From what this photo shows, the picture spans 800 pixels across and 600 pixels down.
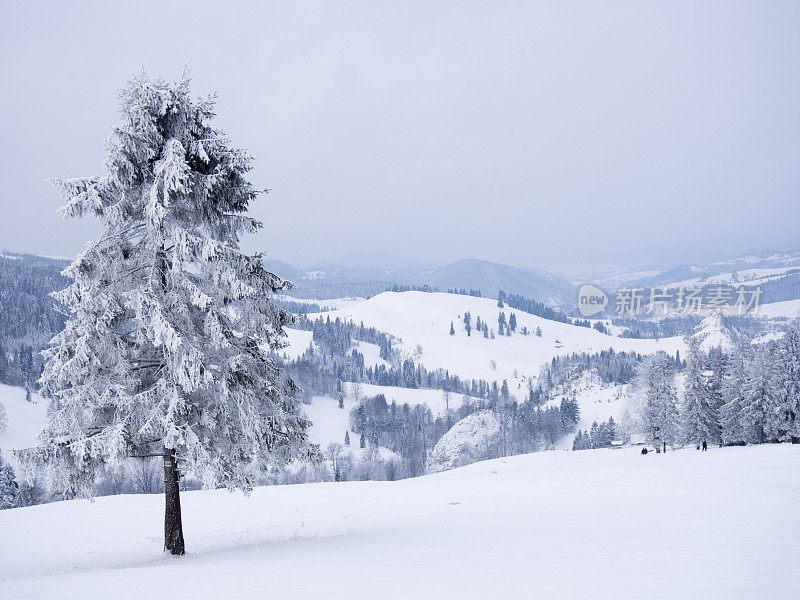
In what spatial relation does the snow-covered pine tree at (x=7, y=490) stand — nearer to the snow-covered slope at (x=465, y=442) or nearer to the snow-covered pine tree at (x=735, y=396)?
the snow-covered slope at (x=465, y=442)

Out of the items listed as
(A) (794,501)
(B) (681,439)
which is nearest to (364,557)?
(A) (794,501)

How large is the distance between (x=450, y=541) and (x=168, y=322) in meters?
9.14

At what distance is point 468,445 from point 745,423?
66760 mm

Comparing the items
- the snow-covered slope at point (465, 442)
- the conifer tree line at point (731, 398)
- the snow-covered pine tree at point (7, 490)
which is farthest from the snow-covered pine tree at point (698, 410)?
the snow-covered pine tree at point (7, 490)

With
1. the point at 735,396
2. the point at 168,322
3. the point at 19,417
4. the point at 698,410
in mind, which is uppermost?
the point at 168,322

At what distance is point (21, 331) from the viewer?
7436 inches

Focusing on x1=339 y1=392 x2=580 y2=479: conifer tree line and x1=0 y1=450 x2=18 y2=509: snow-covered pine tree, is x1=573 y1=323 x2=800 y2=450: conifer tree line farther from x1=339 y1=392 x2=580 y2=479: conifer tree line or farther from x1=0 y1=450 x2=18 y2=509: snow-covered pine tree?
x1=0 y1=450 x2=18 y2=509: snow-covered pine tree

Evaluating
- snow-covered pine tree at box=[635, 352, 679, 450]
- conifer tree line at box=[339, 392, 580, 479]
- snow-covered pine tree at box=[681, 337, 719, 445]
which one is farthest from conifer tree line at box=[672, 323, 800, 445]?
conifer tree line at box=[339, 392, 580, 479]

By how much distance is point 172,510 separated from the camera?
498 inches

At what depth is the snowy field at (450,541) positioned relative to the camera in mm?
8023

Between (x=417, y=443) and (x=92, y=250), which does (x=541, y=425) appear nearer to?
(x=417, y=443)

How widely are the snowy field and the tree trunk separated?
0.46 metres

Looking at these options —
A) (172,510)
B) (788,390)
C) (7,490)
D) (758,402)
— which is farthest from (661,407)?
(7,490)

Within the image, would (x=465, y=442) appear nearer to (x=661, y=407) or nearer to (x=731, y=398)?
(x=661, y=407)
